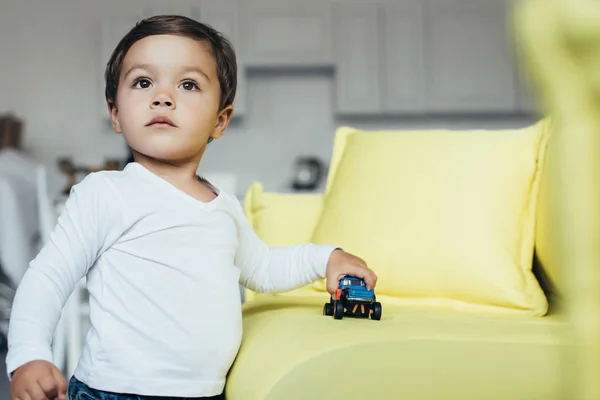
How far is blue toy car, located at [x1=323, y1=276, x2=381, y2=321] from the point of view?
0.97 meters

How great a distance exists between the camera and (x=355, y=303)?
0.98 metres

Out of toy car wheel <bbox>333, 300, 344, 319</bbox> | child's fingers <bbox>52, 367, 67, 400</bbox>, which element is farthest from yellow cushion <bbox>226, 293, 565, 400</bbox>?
child's fingers <bbox>52, 367, 67, 400</bbox>

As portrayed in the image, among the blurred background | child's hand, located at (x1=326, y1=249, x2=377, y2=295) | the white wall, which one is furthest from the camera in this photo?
the white wall

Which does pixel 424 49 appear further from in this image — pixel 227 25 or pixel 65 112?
pixel 65 112

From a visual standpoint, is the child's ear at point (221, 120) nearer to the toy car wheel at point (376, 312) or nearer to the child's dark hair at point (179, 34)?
the child's dark hair at point (179, 34)

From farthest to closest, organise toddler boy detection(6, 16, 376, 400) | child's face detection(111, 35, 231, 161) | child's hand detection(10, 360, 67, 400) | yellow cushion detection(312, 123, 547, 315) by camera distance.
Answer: yellow cushion detection(312, 123, 547, 315), child's face detection(111, 35, 231, 161), toddler boy detection(6, 16, 376, 400), child's hand detection(10, 360, 67, 400)

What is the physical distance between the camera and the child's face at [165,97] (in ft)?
3.06

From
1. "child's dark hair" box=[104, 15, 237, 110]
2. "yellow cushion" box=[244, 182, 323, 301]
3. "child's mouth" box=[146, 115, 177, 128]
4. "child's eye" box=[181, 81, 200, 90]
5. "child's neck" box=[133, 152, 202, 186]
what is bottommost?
"yellow cushion" box=[244, 182, 323, 301]

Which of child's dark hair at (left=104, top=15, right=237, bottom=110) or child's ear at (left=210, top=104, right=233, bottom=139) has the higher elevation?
child's dark hair at (left=104, top=15, right=237, bottom=110)

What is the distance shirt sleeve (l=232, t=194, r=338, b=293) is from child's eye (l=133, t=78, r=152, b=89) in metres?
0.28

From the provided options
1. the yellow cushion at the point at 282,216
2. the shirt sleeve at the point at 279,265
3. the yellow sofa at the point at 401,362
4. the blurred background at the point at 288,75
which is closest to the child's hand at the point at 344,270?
the shirt sleeve at the point at 279,265

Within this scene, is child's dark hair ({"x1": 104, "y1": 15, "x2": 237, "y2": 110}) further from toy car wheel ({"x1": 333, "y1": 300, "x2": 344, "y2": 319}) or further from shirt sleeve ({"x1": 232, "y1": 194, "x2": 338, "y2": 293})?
toy car wheel ({"x1": 333, "y1": 300, "x2": 344, "y2": 319})

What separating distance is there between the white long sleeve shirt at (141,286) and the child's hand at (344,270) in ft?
0.59

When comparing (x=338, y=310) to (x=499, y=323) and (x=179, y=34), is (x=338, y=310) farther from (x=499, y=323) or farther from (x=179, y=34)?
(x=179, y=34)
